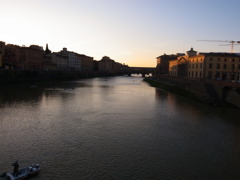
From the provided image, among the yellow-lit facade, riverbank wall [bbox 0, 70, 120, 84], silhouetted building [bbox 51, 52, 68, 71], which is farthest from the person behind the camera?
silhouetted building [bbox 51, 52, 68, 71]

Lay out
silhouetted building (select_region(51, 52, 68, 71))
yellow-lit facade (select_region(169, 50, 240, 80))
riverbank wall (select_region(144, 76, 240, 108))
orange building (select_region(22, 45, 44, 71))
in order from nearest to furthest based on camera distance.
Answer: riverbank wall (select_region(144, 76, 240, 108)) → yellow-lit facade (select_region(169, 50, 240, 80)) → orange building (select_region(22, 45, 44, 71)) → silhouetted building (select_region(51, 52, 68, 71))

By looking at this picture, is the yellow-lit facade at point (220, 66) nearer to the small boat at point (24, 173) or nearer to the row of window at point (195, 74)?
the row of window at point (195, 74)

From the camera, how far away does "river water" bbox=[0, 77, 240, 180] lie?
16.9 meters

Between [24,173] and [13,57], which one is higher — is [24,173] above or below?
below

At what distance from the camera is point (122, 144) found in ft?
72.7

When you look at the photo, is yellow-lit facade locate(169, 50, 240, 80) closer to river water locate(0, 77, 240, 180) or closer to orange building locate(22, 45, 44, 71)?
river water locate(0, 77, 240, 180)

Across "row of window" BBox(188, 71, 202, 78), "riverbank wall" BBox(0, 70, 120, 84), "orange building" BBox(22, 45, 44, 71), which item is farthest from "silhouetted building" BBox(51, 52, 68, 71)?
"row of window" BBox(188, 71, 202, 78)

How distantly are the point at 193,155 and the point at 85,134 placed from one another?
11.8 meters

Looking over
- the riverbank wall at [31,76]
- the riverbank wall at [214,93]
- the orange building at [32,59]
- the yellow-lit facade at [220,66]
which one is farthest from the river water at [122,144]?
the orange building at [32,59]

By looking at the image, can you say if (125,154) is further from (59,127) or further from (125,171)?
(59,127)

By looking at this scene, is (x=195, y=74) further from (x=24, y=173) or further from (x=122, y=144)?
(x=24, y=173)

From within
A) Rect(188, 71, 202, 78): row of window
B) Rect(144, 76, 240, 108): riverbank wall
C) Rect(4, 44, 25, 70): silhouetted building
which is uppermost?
Rect(4, 44, 25, 70): silhouetted building

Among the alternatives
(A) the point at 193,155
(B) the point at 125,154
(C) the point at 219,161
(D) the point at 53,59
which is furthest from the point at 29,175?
(D) the point at 53,59

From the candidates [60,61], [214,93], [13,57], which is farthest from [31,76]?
[214,93]
